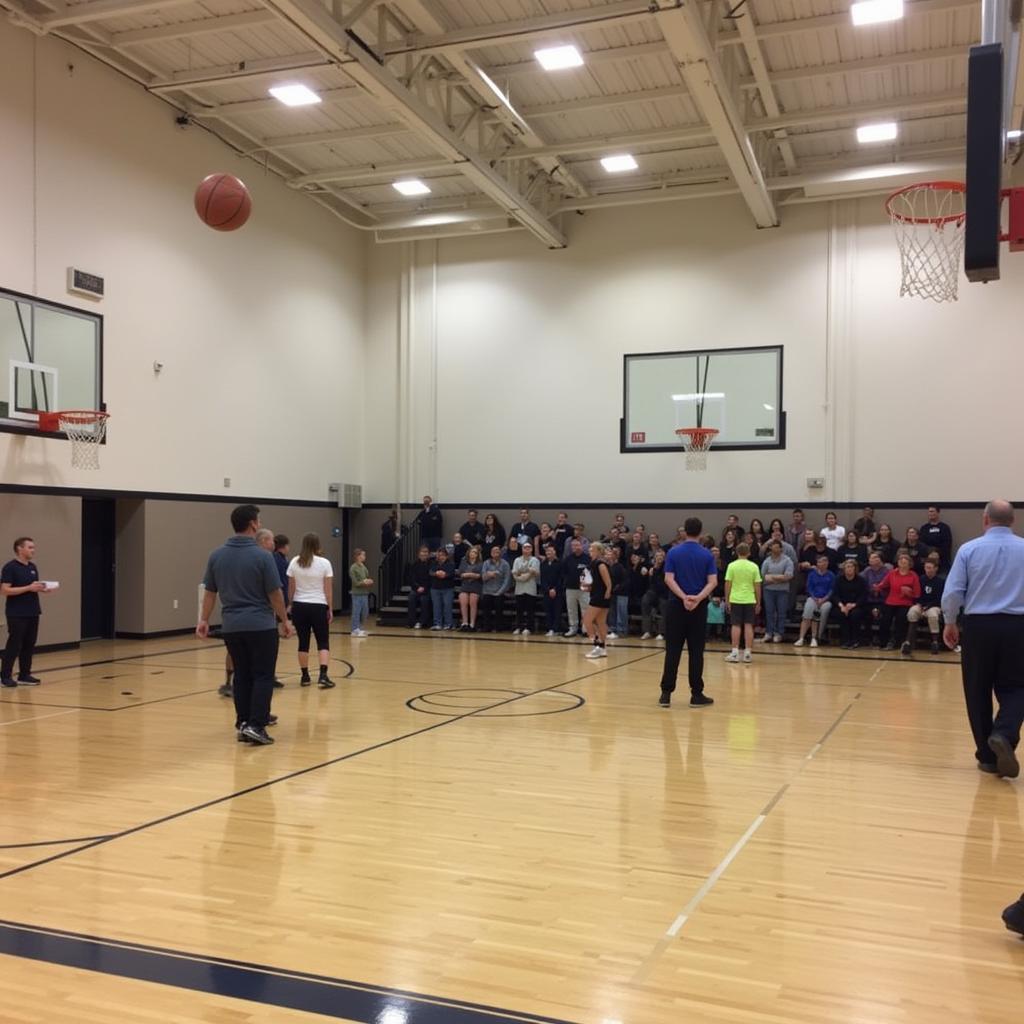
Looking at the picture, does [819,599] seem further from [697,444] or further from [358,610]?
[358,610]

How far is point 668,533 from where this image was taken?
697 inches

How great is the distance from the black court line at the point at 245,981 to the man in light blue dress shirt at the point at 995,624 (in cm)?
414

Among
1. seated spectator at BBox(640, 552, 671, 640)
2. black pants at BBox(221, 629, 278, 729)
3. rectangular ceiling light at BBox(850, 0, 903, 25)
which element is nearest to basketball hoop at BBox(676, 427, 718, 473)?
seated spectator at BBox(640, 552, 671, 640)

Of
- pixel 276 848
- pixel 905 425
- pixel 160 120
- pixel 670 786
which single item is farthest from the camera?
pixel 905 425

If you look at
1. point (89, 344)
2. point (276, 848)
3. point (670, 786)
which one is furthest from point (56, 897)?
point (89, 344)

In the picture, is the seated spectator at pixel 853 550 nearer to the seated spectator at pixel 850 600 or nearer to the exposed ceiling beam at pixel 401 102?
the seated spectator at pixel 850 600

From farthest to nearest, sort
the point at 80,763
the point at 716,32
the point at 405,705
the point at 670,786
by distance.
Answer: the point at 716,32 → the point at 405,705 → the point at 80,763 → the point at 670,786

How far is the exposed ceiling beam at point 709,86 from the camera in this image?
Result: 10539mm

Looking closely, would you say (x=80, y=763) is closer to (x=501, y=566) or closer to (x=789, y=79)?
(x=501, y=566)

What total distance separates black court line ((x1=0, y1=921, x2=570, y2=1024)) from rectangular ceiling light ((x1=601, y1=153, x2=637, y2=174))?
49.8 feet

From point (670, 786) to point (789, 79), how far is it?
11.0 meters

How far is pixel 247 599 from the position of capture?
6.84 m

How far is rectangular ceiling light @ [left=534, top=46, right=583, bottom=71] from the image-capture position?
12.6 meters

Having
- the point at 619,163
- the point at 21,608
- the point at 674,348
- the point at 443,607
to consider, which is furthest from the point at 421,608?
the point at 619,163
